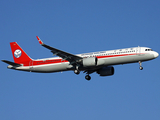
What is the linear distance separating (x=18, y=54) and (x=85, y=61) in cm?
1645

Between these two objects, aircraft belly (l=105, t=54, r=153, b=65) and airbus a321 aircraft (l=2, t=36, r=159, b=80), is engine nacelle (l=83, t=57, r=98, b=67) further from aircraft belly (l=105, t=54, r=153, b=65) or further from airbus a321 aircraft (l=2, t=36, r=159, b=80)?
aircraft belly (l=105, t=54, r=153, b=65)

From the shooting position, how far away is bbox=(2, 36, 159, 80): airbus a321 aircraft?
158ft

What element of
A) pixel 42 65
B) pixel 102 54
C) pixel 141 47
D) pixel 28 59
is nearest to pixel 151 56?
pixel 141 47

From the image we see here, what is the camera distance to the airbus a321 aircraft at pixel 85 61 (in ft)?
158

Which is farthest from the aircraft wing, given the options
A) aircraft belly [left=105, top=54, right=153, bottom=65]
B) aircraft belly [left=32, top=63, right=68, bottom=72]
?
aircraft belly [left=105, top=54, right=153, bottom=65]

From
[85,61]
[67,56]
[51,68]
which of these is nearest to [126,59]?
[85,61]

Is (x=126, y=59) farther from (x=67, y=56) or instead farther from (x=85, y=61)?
(x=67, y=56)

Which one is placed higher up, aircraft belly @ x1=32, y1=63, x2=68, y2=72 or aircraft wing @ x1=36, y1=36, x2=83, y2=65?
aircraft wing @ x1=36, y1=36, x2=83, y2=65

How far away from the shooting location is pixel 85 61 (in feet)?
162

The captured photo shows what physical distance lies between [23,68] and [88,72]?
13.0 metres

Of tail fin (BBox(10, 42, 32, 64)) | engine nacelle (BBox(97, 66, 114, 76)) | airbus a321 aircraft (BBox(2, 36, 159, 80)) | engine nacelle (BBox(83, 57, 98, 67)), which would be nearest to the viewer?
airbus a321 aircraft (BBox(2, 36, 159, 80))

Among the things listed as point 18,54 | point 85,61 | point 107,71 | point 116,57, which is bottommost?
point 107,71

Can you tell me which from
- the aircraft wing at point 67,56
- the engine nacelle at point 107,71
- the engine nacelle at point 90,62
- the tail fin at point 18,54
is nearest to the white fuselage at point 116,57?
the engine nacelle at point 90,62

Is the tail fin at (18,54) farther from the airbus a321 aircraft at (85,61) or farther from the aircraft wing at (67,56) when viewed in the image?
the aircraft wing at (67,56)
